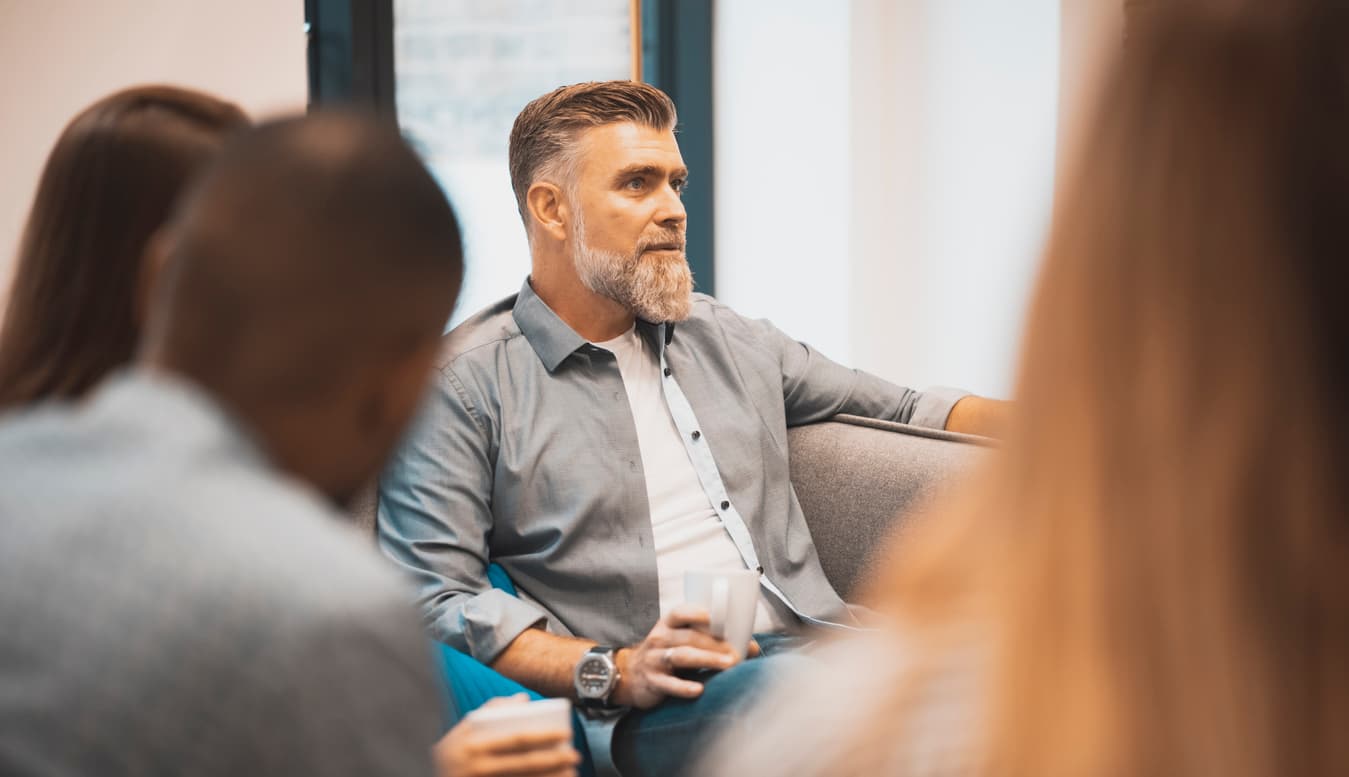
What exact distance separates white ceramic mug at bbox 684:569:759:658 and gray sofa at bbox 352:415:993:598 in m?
0.57

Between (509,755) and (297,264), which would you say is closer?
(297,264)

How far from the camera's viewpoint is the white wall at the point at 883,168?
3.15 m

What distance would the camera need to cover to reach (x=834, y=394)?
7.70 ft

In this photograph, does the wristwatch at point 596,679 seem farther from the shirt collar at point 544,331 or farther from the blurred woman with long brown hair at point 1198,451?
the blurred woman with long brown hair at point 1198,451

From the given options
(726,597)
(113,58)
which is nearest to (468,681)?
(726,597)

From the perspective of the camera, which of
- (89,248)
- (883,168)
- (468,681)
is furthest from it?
(883,168)

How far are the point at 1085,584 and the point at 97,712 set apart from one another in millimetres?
445

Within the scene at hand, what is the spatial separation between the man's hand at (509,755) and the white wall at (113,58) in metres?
1.44

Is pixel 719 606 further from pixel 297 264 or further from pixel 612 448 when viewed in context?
pixel 297 264

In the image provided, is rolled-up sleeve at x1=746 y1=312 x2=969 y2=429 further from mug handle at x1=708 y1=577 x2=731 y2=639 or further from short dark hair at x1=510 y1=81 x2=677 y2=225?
mug handle at x1=708 y1=577 x2=731 y2=639

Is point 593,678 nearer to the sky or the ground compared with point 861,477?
nearer to the ground

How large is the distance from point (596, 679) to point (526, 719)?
0.64 metres

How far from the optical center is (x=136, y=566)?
58 centimetres

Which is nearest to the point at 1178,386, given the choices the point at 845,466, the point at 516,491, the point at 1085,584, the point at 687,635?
the point at 1085,584
